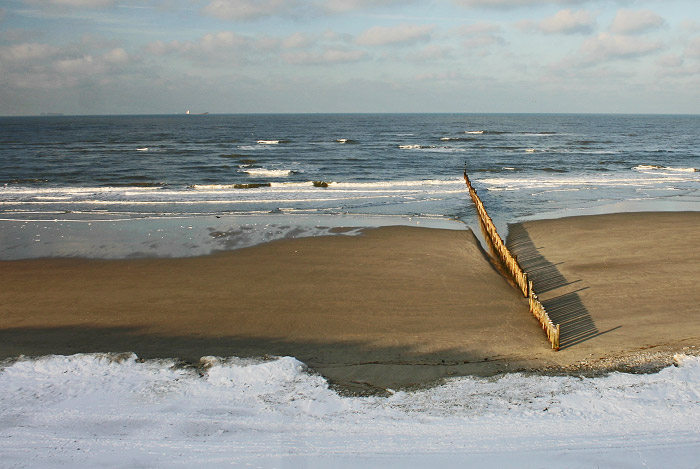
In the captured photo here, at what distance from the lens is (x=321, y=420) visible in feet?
26.3

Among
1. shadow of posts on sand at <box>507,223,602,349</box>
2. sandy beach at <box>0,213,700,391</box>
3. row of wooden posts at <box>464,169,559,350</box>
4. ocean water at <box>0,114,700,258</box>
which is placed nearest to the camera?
sandy beach at <box>0,213,700,391</box>

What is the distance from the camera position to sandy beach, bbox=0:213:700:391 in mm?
10406

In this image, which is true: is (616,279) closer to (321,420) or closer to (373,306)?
(373,306)

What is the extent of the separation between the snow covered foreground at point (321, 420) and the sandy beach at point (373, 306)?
0.83 metres

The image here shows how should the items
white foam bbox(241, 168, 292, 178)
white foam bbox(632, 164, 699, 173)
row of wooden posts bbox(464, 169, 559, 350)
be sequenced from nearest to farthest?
1. row of wooden posts bbox(464, 169, 559, 350)
2. white foam bbox(241, 168, 292, 178)
3. white foam bbox(632, 164, 699, 173)

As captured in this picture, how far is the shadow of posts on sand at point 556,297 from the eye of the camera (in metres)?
11.2

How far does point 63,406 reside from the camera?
8.40m

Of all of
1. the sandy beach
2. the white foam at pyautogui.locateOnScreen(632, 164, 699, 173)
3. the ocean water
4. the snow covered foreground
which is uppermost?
the white foam at pyautogui.locateOnScreen(632, 164, 699, 173)

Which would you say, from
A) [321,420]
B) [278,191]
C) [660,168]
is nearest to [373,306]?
[321,420]

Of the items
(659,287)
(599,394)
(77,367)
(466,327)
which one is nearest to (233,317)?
(77,367)

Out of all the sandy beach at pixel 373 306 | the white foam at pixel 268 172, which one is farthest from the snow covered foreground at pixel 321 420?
the white foam at pixel 268 172

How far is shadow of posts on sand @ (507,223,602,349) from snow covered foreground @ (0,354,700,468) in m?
1.93

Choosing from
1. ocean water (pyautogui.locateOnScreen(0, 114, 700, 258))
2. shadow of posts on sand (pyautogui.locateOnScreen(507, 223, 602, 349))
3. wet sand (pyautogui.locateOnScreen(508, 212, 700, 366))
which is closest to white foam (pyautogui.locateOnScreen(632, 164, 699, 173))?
ocean water (pyautogui.locateOnScreen(0, 114, 700, 258))

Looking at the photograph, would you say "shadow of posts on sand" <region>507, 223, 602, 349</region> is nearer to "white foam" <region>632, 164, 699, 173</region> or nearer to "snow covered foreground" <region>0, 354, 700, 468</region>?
"snow covered foreground" <region>0, 354, 700, 468</region>
